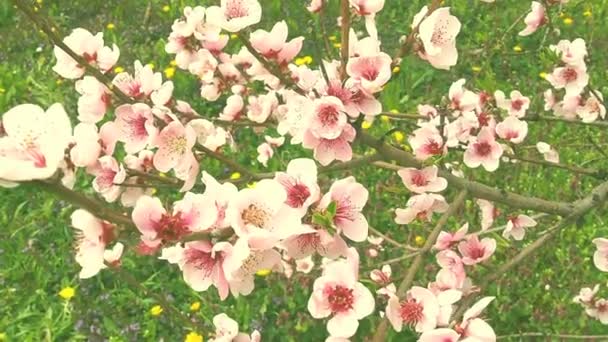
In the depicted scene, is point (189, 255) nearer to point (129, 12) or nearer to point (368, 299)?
point (368, 299)

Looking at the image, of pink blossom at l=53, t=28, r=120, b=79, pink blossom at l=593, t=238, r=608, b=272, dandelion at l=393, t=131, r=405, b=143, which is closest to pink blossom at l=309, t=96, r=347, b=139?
pink blossom at l=53, t=28, r=120, b=79

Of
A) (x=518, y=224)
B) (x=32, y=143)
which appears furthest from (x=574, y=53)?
(x=32, y=143)

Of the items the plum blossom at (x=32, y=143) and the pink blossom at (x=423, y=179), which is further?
the pink blossom at (x=423, y=179)

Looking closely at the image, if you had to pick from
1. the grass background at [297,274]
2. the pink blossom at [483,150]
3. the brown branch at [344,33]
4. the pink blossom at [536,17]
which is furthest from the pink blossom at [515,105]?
the brown branch at [344,33]

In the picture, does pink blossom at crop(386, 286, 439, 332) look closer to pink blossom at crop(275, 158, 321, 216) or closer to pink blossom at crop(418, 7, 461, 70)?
pink blossom at crop(275, 158, 321, 216)

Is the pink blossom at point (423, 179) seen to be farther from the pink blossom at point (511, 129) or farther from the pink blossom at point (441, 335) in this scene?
the pink blossom at point (511, 129)

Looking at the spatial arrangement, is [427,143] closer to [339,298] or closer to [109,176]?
[339,298]
